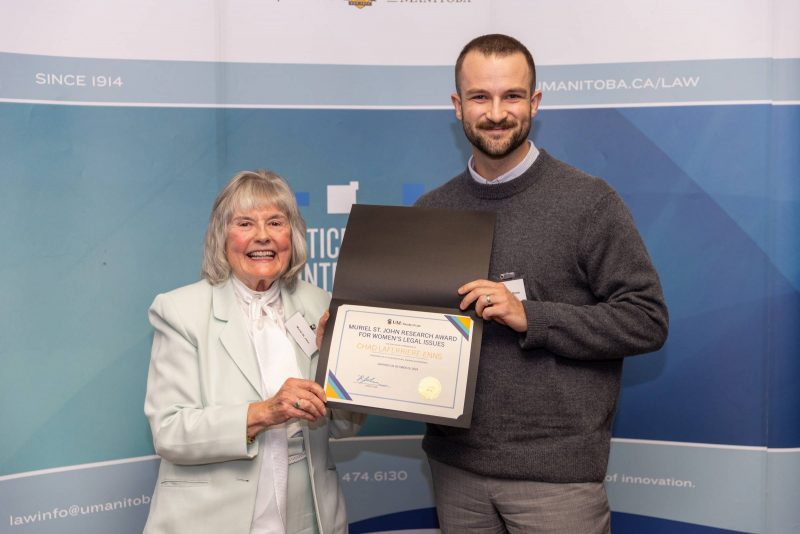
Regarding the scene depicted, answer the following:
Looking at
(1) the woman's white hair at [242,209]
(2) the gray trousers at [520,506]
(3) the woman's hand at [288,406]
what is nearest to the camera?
(3) the woman's hand at [288,406]

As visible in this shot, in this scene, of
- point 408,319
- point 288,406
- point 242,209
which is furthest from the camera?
point 242,209

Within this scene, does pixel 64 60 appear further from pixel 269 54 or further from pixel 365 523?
pixel 365 523

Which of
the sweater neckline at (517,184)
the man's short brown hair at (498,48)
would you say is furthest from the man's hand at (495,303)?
the man's short brown hair at (498,48)

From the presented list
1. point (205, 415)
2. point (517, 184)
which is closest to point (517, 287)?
point (517, 184)

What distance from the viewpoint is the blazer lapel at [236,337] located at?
2.14 m

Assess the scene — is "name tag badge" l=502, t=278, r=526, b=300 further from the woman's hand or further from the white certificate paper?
the woman's hand

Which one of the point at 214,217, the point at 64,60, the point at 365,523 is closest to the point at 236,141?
the point at 64,60

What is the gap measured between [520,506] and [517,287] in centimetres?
61

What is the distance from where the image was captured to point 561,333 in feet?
6.61

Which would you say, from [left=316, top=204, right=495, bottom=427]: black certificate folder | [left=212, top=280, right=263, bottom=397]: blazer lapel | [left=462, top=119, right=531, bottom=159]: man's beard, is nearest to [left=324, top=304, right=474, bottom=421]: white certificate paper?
[left=316, top=204, right=495, bottom=427]: black certificate folder

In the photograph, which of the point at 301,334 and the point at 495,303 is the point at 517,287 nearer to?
the point at 495,303

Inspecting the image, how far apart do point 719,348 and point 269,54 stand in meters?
2.19

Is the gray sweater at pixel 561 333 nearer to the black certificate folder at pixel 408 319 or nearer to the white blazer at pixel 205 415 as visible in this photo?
the black certificate folder at pixel 408 319

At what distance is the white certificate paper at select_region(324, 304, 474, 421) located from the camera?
6.61ft
